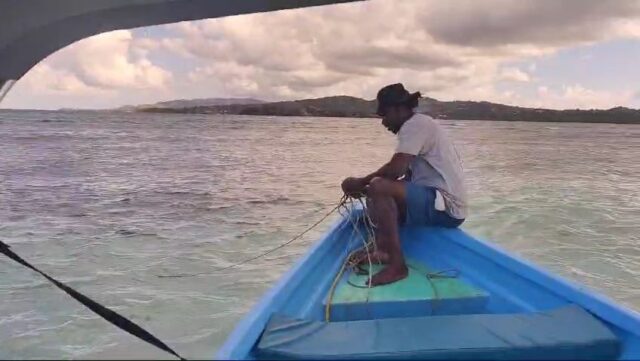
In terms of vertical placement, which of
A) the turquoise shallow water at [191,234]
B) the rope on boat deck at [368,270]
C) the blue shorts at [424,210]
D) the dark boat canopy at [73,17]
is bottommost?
the turquoise shallow water at [191,234]

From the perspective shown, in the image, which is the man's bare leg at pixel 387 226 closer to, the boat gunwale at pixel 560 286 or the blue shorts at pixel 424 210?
the blue shorts at pixel 424 210

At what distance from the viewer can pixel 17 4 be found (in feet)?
6.72

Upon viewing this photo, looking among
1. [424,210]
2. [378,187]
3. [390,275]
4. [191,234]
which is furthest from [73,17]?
[191,234]

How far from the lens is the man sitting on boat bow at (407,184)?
355cm

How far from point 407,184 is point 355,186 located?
367mm

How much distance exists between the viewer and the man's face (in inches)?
147

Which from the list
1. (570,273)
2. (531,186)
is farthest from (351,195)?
(531,186)

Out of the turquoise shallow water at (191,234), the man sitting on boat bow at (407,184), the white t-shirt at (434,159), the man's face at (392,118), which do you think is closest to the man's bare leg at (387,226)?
the man sitting on boat bow at (407,184)

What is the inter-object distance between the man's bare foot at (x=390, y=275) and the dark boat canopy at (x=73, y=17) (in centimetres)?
170

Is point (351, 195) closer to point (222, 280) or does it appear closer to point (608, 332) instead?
point (608, 332)

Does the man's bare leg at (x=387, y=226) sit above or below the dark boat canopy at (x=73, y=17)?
below

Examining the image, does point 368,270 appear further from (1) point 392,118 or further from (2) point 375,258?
(1) point 392,118

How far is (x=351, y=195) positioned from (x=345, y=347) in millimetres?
1949

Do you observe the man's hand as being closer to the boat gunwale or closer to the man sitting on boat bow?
the man sitting on boat bow
